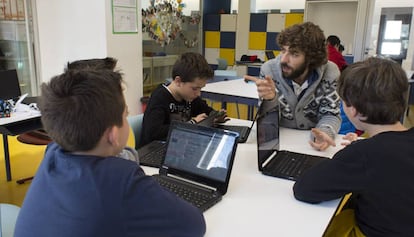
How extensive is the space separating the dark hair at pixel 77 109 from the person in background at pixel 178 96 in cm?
93

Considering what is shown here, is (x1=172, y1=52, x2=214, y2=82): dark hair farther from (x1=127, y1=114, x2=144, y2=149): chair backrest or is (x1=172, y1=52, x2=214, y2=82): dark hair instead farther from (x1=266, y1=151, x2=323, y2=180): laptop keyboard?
(x1=266, y1=151, x2=323, y2=180): laptop keyboard

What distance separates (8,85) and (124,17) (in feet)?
4.24

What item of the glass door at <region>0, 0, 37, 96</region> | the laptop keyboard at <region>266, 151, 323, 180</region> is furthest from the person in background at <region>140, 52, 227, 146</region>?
the glass door at <region>0, 0, 37, 96</region>

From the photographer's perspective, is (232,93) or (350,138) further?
(232,93)

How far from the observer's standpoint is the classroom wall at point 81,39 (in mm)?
3463

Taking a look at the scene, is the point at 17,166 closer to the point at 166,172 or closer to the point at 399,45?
the point at 166,172

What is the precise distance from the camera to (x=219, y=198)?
1146mm

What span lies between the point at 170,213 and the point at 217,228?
21 cm

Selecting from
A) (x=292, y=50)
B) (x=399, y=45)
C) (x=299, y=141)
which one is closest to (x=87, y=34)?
(x=292, y=50)

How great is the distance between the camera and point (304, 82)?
1.94 m

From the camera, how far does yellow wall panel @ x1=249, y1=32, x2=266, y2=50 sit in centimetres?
724

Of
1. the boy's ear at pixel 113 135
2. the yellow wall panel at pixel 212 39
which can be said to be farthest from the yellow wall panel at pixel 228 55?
the boy's ear at pixel 113 135

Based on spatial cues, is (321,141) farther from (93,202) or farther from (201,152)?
(93,202)

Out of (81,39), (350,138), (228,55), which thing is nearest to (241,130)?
(350,138)
